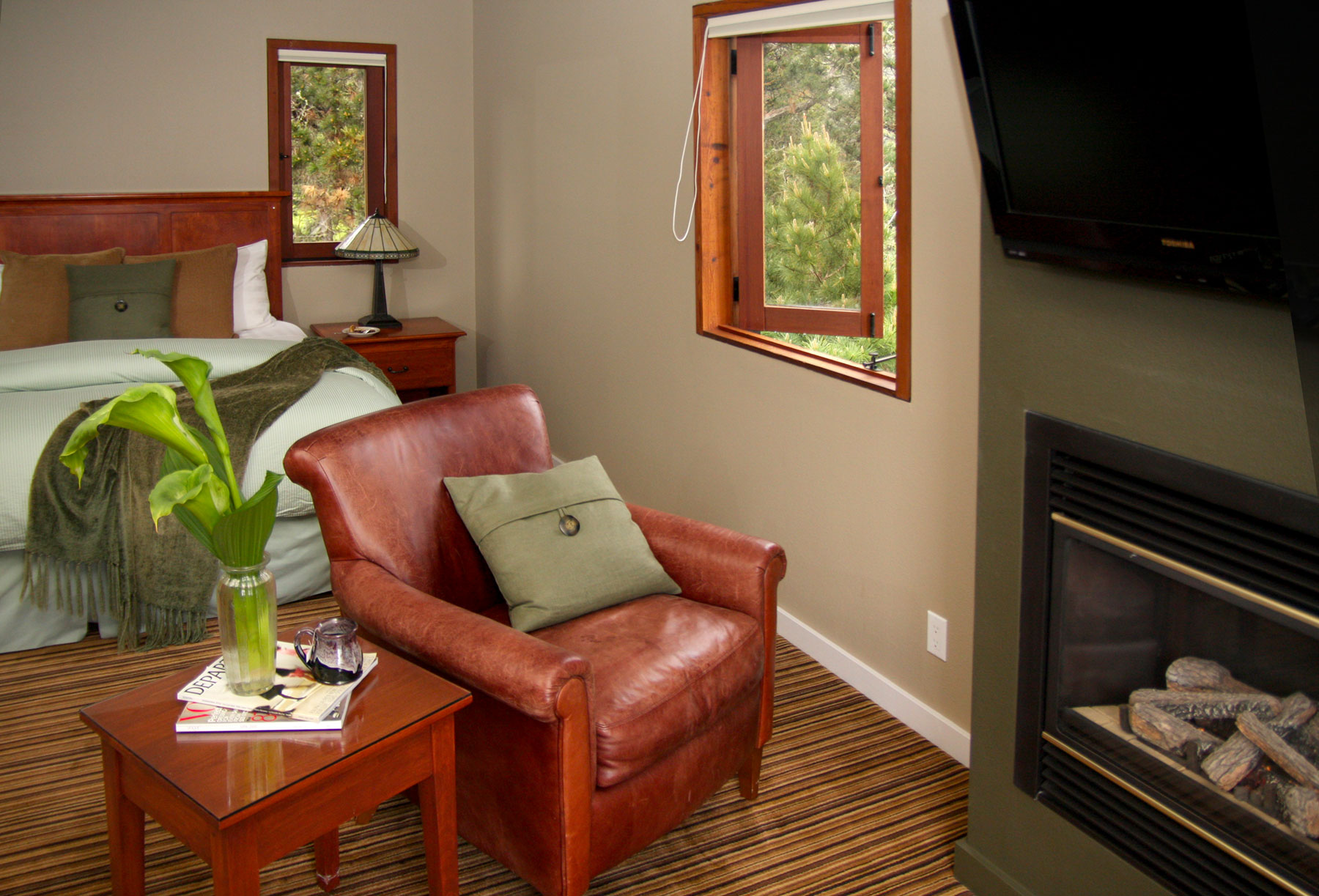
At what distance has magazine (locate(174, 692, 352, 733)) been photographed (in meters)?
1.79

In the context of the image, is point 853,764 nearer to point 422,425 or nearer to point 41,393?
point 422,425

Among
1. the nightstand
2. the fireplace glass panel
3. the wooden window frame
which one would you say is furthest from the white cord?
the fireplace glass panel

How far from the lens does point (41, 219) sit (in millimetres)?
4676

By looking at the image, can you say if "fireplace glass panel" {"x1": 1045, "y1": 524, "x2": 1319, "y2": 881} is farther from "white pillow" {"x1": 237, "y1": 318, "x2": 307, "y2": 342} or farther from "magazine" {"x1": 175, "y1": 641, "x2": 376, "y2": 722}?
"white pillow" {"x1": 237, "y1": 318, "x2": 307, "y2": 342}

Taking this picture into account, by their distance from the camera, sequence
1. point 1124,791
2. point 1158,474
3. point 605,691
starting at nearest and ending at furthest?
point 1158,474 < point 1124,791 < point 605,691

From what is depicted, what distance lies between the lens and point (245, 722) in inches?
70.6

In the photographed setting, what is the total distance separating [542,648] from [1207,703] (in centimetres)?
111

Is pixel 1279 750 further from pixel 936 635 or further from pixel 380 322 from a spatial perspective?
pixel 380 322

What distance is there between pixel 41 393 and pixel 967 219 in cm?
300

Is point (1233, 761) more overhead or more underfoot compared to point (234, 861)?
more overhead

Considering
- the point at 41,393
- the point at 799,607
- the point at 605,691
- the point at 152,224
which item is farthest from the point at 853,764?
the point at 152,224

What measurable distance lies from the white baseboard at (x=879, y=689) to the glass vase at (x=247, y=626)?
5.06ft

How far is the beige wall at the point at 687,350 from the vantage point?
257 centimetres

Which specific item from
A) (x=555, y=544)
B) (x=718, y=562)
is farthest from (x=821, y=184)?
(x=555, y=544)
